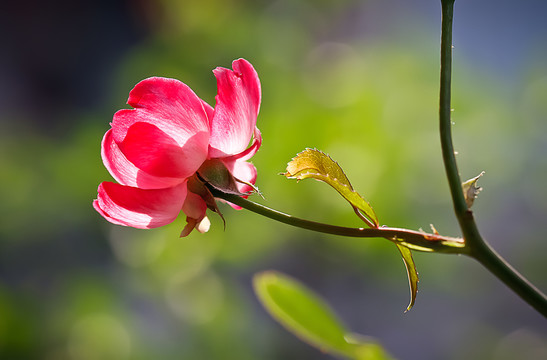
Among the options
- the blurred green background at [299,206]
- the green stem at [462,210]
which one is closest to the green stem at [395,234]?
the green stem at [462,210]

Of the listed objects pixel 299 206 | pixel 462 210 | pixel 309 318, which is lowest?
pixel 299 206

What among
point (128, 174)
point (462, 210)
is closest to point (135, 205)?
point (128, 174)

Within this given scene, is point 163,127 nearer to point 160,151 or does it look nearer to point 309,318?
point 160,151

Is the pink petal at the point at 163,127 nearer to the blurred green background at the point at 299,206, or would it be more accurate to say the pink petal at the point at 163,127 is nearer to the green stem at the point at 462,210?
the green stem at the point at 462,210

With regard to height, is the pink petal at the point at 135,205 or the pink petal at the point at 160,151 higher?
the pink petal at the point at 160,151

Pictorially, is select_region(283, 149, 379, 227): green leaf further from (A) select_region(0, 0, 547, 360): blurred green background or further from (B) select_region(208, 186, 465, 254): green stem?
(A) select_region(0, 0, 547, 360): blurred green background

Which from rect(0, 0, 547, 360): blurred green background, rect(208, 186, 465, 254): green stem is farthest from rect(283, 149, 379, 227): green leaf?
rect(0, 0, 547, 360): blurred green background

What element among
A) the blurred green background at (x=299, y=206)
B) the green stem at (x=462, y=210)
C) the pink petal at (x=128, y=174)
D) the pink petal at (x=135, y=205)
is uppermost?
the green stem at (x=462, y=210)
